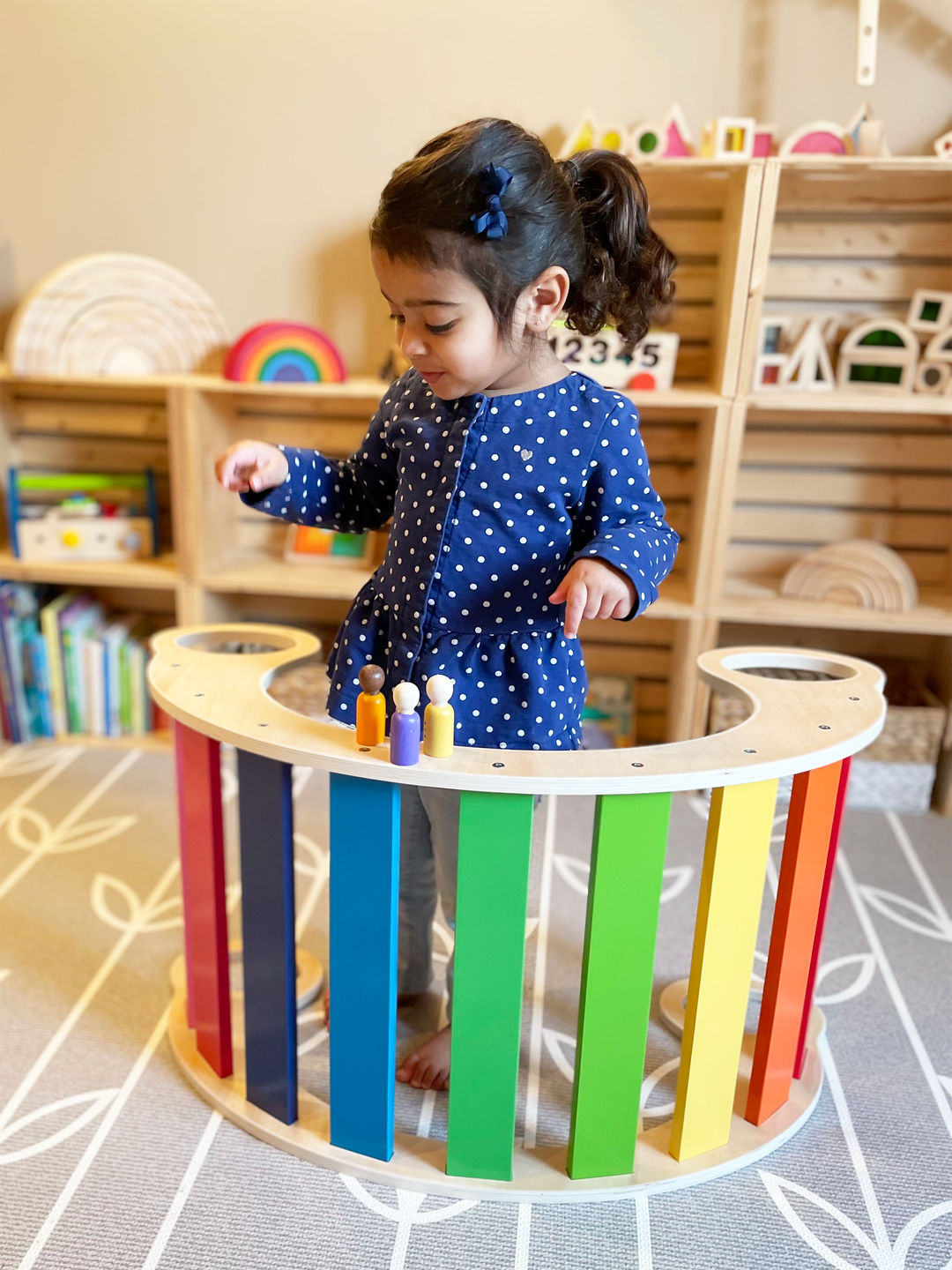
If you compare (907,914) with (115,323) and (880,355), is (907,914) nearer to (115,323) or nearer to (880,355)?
(880,355)

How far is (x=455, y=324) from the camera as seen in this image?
1008 millimetres

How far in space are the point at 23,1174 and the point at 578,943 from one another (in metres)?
0.84

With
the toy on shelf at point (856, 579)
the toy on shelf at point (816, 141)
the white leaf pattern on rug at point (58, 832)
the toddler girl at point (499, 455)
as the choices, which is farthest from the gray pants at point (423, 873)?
the toy on shelf at point (816, 141)

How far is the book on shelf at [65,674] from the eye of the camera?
224 centimetres

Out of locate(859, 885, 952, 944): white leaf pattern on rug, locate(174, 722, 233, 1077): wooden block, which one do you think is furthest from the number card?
locate(174, 722, 233, 1077): wooden block

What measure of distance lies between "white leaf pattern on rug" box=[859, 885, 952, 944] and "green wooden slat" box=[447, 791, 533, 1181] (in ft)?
2.99

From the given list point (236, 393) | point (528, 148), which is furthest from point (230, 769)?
point (528, 148)

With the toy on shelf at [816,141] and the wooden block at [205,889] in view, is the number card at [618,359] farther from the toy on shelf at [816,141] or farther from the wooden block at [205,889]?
the wooden block at [205,889]

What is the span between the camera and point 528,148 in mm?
1000

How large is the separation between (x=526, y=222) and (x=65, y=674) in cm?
167

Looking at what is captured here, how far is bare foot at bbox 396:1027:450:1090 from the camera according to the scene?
1.30m

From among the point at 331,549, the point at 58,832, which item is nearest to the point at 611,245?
the point at 331,549

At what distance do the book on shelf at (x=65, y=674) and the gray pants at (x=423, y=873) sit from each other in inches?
44.0

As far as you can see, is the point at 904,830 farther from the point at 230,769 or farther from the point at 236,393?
the point at 236,393
